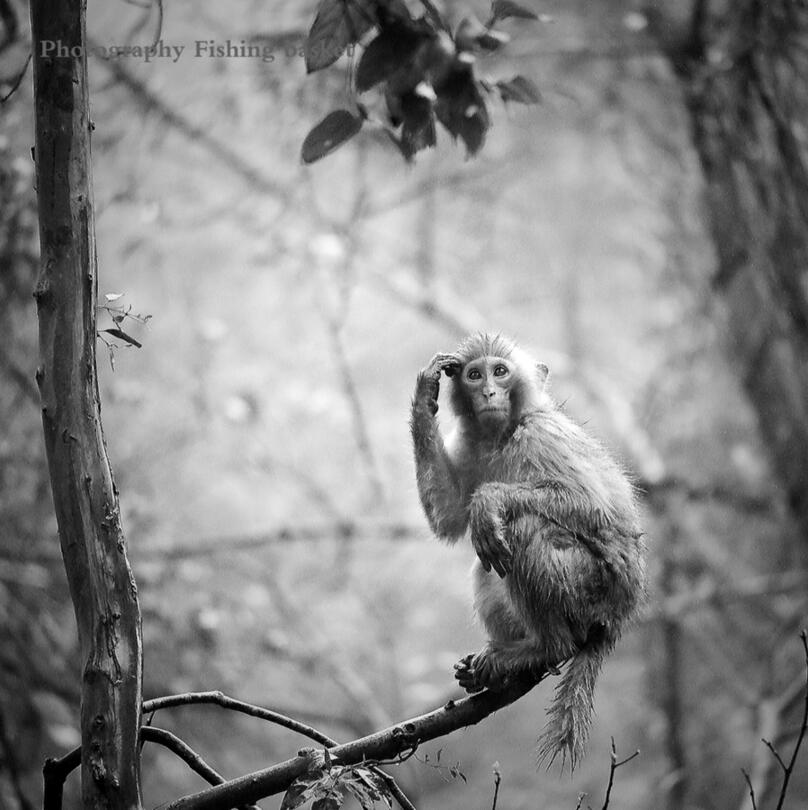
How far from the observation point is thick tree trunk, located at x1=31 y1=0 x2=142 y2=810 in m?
2.11

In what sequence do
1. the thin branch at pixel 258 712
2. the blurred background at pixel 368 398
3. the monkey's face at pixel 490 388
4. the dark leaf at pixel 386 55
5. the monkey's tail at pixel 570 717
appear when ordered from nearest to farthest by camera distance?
the thin branch at pixel 258 712 → the dark leaf at pixel 386 55 → the monkey's tail at pixel 570 717 → the monkey's face at pixel 490 388 → the blurred background at pixel 368 398

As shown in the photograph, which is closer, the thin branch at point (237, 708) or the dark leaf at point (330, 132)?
the thin branch at point (237, 708)

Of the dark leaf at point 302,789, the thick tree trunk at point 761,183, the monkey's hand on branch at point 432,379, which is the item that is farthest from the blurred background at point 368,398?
the dark leaf at point 302,789

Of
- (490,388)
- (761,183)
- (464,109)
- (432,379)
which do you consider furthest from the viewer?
(761,183)

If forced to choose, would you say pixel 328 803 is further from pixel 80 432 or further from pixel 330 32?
pixel 330 32

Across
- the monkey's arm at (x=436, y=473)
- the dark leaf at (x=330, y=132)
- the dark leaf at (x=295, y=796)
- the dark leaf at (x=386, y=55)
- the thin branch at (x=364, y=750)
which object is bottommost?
the dark leaf at (x=295, y=796)

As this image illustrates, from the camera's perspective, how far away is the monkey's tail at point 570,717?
2.78m

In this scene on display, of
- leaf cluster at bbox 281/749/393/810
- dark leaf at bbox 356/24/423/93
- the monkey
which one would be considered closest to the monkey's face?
the monkey

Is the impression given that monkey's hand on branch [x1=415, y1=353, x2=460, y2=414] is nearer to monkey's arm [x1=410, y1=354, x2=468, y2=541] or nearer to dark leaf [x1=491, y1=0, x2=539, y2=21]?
monkey's arm [x1=410, y1=354, x2=468, y2=541]

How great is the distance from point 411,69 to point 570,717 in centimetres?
205

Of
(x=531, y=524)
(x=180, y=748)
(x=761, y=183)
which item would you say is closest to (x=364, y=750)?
(x=180, y=748)

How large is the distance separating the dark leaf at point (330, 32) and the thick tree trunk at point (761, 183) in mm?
3251

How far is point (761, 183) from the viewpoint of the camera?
234 inches

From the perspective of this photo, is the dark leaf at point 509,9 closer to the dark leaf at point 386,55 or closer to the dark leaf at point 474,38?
the dark leaf at point 474,38
